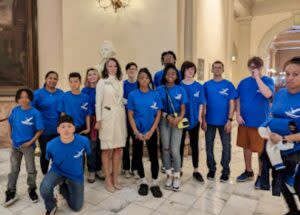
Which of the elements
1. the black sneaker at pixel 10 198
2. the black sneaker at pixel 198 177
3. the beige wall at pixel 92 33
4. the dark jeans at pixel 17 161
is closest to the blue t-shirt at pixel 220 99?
the black sneaker at pixel 198 177

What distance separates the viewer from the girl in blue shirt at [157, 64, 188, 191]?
2.87 meters

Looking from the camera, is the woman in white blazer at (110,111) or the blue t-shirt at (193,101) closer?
the woman in white blazer at (110,111)

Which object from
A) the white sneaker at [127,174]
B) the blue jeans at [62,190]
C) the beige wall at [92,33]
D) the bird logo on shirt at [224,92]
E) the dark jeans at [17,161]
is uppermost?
the beige wall at [92,33]

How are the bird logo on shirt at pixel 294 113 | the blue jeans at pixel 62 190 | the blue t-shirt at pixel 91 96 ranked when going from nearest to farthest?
1. the bird logo on shirt at pixel 294 113
2. the blue jeans at pixel 62 190
3. the blue t-shirt at pixel 91 96

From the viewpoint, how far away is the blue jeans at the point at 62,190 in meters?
2.32

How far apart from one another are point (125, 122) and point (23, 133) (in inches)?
40.2

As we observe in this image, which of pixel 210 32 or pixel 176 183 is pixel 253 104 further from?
pixel 210 32

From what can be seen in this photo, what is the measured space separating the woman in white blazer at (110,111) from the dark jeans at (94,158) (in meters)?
0.30

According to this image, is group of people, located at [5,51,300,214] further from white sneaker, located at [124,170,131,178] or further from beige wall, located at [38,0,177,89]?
beige wall, located at [38,0,177,89]

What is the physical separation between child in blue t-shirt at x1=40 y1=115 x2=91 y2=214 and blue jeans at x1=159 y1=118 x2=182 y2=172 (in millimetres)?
840

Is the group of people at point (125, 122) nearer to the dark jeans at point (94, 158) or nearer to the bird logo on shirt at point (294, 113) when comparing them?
the dark jeans at point (94, 158)

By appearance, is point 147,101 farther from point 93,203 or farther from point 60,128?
point 93,203

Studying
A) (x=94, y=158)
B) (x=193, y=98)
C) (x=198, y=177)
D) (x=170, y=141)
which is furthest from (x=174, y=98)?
(x=94, y=158)

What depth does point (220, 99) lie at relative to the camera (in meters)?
3.06
